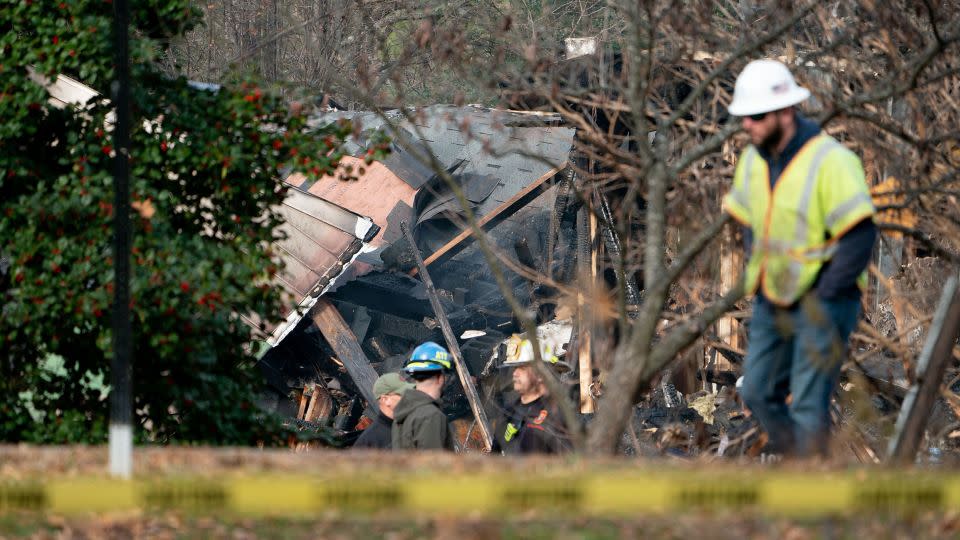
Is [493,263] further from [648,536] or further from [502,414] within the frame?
[502,414]

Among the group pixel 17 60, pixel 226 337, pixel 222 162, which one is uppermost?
pixel 17 60

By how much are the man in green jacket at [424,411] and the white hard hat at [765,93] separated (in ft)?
10.2

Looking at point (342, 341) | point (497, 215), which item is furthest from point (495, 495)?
point (497, 215)

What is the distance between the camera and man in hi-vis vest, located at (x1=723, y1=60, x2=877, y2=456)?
4871 millimetres

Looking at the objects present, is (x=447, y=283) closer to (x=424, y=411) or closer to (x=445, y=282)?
(x=445, y=282)

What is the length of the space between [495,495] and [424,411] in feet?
11.8

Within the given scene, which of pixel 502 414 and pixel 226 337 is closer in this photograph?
pixel 226 337

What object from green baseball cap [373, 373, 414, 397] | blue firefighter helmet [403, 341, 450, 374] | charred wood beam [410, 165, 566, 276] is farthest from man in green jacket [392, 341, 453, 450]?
charred wood beam [410, 165, 566, 276]

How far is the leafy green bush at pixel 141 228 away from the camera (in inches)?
243

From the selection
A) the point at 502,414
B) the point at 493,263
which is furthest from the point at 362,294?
the point at 493,263

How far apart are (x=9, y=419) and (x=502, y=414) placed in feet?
13.4

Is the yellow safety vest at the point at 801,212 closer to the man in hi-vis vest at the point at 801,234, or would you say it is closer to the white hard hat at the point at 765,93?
the man in hi-vis vest at the point at 801,234

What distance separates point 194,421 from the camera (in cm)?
653

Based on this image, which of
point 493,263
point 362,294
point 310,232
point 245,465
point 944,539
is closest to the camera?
point 944,539
